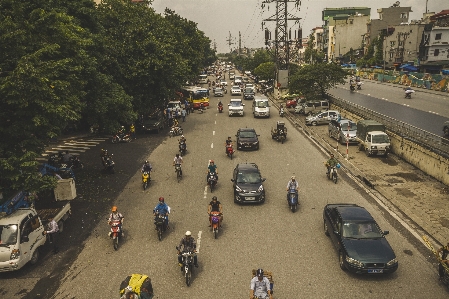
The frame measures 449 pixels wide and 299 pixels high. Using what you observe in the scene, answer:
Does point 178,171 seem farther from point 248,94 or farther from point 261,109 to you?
point 248,94

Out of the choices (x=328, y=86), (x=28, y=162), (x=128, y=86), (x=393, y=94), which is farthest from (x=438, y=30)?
(x=28, y=162)

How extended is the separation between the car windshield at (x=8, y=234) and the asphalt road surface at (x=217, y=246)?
119 cm

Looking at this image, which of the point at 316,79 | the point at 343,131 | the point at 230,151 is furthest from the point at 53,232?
the point at 316,79

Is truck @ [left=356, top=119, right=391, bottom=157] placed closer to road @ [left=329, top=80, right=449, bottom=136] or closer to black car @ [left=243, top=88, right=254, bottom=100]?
road @ [left=329, top=80, right=449, bottom=136]

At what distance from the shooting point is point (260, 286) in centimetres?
927

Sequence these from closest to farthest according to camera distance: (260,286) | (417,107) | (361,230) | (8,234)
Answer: (260,286), (8,234), (361,230), (417,107)

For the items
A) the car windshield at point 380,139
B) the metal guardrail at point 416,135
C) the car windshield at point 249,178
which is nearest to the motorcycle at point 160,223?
the car windshield at point 249,178

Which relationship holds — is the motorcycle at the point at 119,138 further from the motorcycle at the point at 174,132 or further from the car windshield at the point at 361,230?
the car windshield at the point at 361,230

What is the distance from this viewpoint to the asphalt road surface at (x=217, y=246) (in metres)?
10.7

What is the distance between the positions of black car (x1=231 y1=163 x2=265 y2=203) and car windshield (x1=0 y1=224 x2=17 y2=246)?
9.37m

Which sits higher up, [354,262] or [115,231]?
[115,231]

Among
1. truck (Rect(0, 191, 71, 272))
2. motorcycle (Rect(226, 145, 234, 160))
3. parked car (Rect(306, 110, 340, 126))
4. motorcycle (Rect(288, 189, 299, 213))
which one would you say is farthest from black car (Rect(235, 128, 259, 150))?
truck (Rect(0, 191, 71, 272))

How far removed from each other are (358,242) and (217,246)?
16.6 ft

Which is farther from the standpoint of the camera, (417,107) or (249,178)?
(417,107)
